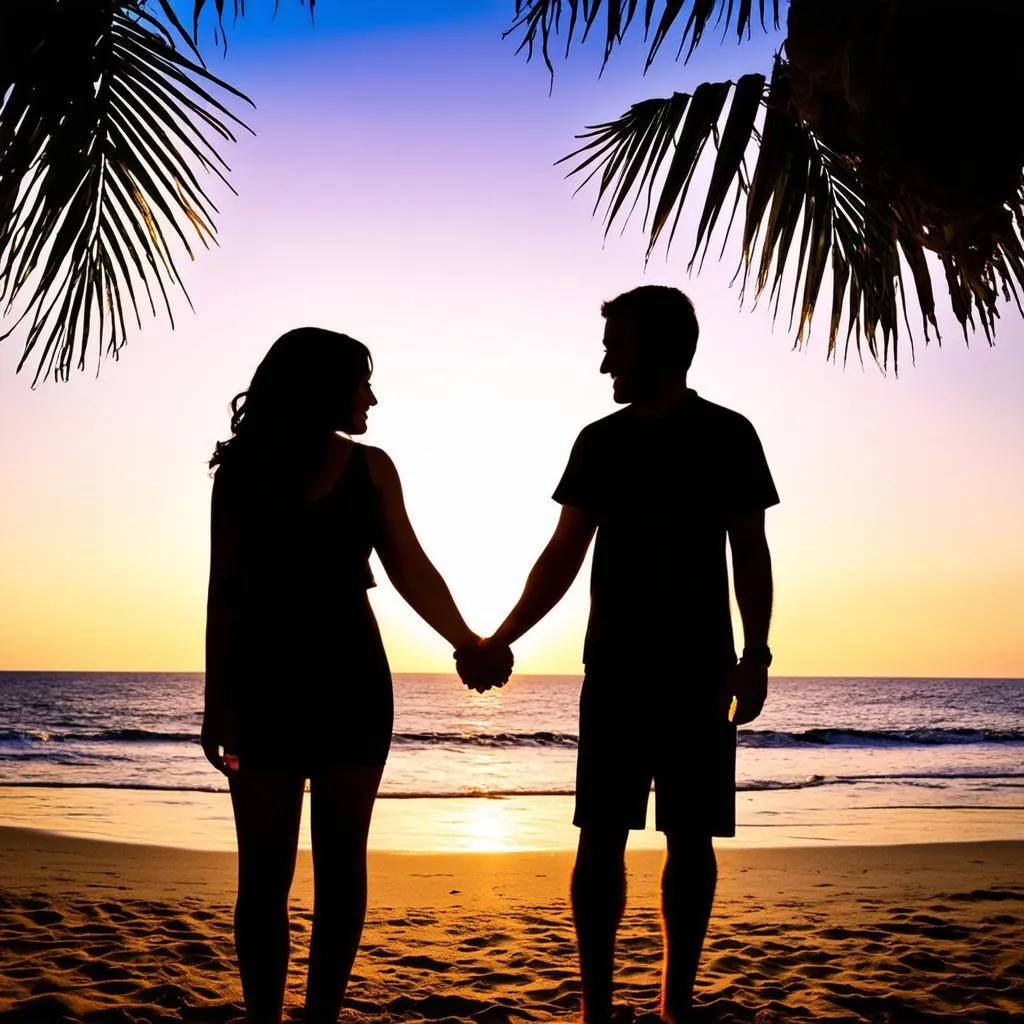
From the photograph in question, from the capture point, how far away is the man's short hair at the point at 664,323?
266 centimetres

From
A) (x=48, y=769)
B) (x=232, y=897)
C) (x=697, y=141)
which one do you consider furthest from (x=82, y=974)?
(x=48, y=769)

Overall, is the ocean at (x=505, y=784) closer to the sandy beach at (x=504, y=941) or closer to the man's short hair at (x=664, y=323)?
the sandy beach at (x=504, y=941)

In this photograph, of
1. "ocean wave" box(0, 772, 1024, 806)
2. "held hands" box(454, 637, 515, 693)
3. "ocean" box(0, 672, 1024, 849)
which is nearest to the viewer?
"held hands" box(454, 637, 515, 693)

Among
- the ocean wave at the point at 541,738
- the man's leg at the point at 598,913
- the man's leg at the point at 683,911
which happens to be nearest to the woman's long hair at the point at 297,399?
the man's leg at the point at 598,913

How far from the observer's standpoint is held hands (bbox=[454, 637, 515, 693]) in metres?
3.00

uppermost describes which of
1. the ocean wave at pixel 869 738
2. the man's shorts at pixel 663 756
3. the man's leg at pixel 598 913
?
the man's shorts at pixel 663 756

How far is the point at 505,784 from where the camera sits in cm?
1428

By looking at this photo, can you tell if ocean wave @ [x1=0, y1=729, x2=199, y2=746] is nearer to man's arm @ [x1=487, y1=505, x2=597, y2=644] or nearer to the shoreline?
the shoreline

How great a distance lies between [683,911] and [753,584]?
82cm

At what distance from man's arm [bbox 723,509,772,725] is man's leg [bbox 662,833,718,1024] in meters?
0.36

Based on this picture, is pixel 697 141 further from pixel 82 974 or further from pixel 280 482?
pixel 82 974

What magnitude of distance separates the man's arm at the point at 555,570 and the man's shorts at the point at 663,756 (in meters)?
0.38

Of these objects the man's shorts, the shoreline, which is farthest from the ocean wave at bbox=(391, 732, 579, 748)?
the man's shorts

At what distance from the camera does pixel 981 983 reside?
11.6 feet
